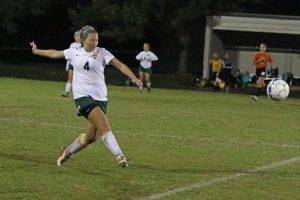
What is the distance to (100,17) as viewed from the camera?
44.8 meters

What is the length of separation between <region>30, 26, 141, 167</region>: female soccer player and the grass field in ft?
1.05

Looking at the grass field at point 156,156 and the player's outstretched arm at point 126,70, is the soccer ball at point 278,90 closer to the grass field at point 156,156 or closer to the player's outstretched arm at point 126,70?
the grass field at point 156,156

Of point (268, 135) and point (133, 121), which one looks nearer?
point (268, 135)

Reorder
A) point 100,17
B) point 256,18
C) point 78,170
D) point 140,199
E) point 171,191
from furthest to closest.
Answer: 1. point 100,17
2. point 256,18
3. point 78,170
4. point 171,191
5. point 140,199

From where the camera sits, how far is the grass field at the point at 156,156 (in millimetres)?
8266

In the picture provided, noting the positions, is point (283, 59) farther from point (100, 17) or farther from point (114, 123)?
point (114, 123)

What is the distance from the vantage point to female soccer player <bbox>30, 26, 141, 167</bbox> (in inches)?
372

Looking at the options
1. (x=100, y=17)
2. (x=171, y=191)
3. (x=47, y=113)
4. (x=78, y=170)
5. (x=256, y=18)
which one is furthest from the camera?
(x=100, y=17)

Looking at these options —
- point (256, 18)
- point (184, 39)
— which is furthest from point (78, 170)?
point (184, 39)

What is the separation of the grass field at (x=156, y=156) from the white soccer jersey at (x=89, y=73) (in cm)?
106

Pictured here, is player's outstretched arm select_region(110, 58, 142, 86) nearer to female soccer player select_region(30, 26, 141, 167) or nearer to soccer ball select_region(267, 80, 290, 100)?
female soccer player select_region(30, 26, 141, 167)

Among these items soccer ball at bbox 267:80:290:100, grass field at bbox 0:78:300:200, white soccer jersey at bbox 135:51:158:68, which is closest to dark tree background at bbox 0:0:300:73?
white soccer jersey at bbox 135:51:158:68

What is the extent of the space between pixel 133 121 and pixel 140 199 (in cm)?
857

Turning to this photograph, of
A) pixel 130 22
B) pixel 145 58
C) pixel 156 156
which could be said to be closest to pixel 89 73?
pixel 156 156
